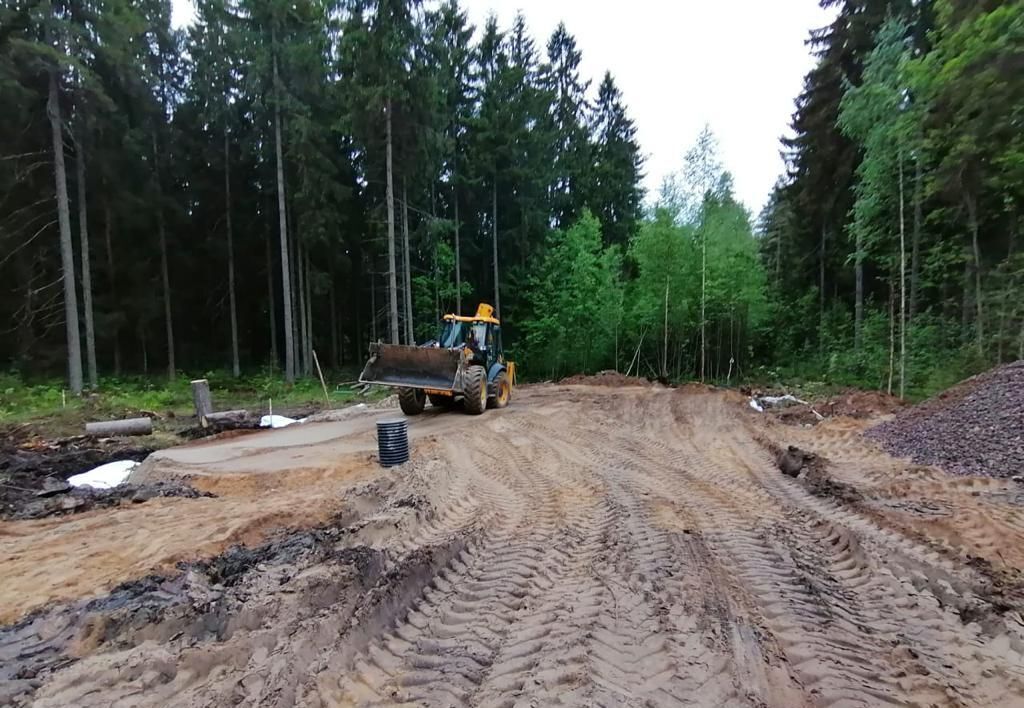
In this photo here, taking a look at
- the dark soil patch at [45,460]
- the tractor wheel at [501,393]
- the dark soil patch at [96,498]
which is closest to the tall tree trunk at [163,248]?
the dark soil patch at [45,460]

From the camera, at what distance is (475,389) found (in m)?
11.3

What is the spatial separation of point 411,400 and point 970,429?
977 centimetres

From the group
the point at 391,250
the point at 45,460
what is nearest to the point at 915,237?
the point at 391,250

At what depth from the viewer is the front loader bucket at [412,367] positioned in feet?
36.0

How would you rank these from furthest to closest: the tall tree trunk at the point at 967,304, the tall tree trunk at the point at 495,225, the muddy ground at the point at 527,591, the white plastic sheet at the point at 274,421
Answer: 1. the tall tree trunk at the point at 495,225
2. the tall tree trunk at the point at 967,304
3. the white plastic sheet at the point at 274,421
4. the muddy ground at the point at 527,591

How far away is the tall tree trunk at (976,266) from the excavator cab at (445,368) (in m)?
11.5

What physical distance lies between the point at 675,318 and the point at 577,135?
14.2 meters

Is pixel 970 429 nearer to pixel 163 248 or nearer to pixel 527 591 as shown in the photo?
pixel 527 591

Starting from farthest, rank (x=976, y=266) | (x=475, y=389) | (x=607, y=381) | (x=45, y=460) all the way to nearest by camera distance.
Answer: (x=607, y=381) < (x=976, y=266) < (x=475, y=389) < (x=45, y=460)

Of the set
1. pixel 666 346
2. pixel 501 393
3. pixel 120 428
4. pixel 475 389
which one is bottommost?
pixel 120 428

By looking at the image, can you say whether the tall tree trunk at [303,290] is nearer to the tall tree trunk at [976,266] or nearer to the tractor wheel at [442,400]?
the tractor wheel at [442,400]

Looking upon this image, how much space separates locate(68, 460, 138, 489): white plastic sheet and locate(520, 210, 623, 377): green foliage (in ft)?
65.3

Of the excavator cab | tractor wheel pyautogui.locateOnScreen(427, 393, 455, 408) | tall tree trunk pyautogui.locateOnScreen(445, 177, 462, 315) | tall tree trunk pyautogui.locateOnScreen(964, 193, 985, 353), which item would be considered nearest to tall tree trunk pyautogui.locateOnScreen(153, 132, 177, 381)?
tall tree trunk pyautogui.locateOnScreen(445, 177, 462, 315)

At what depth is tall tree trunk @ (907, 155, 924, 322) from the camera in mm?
14301
